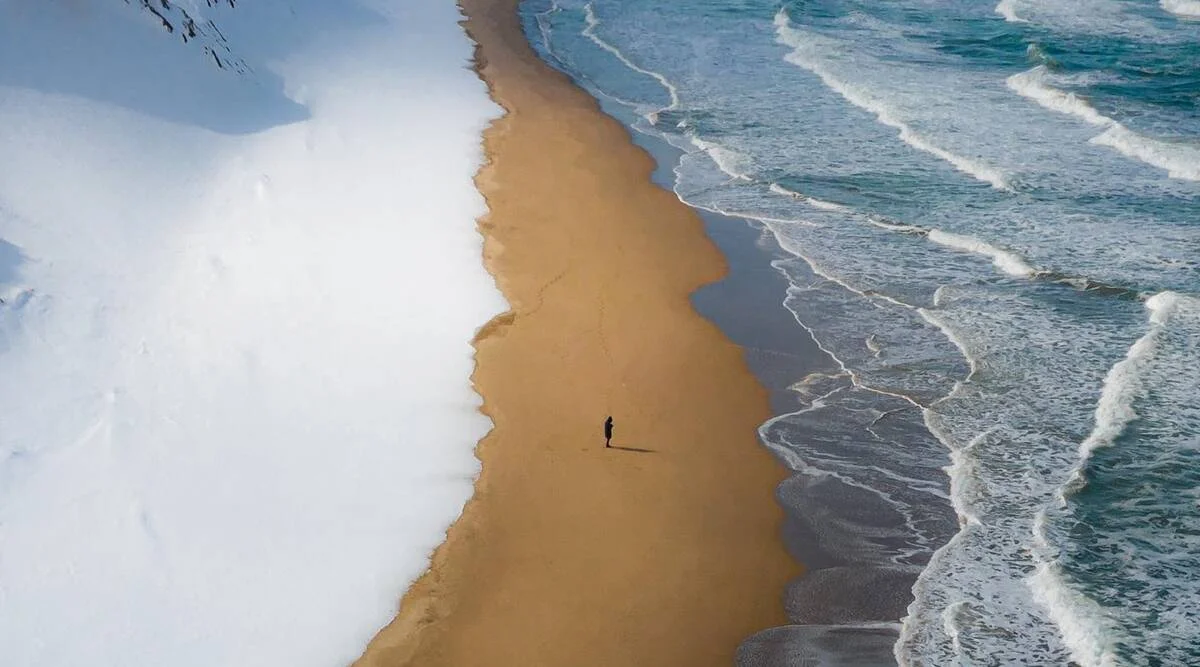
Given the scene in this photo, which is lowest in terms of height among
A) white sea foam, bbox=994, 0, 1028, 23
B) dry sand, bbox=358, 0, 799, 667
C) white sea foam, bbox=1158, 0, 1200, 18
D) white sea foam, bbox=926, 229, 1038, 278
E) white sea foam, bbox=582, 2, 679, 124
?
dry sand, bbox=358, 0, 799, 667

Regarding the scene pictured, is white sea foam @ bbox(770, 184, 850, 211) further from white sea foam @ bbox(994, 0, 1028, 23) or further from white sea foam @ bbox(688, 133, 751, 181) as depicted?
white sea foam @ bbox(994, 0, 1028, 23)

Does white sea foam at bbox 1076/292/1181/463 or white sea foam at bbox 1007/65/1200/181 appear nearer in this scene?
white sea foam at bbox 1076/292/1181/463

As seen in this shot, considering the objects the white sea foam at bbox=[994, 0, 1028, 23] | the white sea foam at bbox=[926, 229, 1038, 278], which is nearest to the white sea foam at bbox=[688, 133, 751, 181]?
the white sea foam at bbox=[926, 229, 1038, 278]

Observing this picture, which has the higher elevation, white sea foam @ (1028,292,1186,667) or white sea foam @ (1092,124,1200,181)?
white sea foam @ (1092,124,1200,181)

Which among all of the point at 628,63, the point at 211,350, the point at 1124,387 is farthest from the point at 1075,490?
the point at 628,63

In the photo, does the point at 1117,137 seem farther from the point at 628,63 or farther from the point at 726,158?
the point at 628,63

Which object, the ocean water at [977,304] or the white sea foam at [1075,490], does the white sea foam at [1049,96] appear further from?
the white sea foam at [1075,490]

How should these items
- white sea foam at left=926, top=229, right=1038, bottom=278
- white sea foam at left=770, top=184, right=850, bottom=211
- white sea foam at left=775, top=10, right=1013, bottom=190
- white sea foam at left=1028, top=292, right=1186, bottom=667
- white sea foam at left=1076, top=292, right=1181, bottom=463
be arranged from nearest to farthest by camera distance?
white sea foam at left=1028, top=292, right=1186, bottom=667 → white sea foam at left=1076, top=292, right=1181, bottom=463 → white sea foam at left=926, top=229, right=1038, bottom=278 → white sea foam at left=770, top=184, right=850, bottom=211 → white sea foam at left=775, top=10, right=1013, bottom=190

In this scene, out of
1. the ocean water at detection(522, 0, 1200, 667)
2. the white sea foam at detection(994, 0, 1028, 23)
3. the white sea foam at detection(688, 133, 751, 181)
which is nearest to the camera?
the ocean water at detection(522, 0, 1200, 667)
